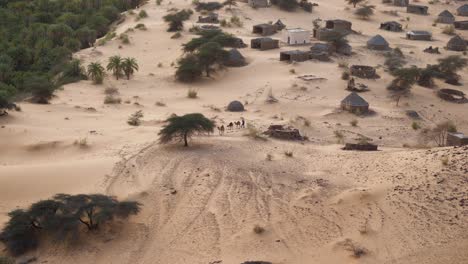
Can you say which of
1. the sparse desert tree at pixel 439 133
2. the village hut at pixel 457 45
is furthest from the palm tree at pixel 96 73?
the village hut at pixel 457 45

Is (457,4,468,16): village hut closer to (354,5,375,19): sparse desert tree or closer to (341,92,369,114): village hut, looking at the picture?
(354,5,375,19): sparse desert tree

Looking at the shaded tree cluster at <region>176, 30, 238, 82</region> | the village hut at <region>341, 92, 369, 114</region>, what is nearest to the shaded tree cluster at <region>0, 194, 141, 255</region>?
the village hut at <region>341, 92, 369, 114</region>

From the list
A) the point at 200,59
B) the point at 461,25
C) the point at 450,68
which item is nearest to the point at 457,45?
the point at 450,68

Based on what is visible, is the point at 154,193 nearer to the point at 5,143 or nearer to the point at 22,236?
the point at 22,236

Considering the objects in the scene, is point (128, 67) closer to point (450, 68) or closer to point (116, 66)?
point (116, 66)

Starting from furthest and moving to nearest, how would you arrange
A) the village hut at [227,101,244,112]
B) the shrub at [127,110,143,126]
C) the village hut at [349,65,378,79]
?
the village hut at [349,65,378,79], the village hut at [227,101,244,112], the shrub at [127,110,143,126]
